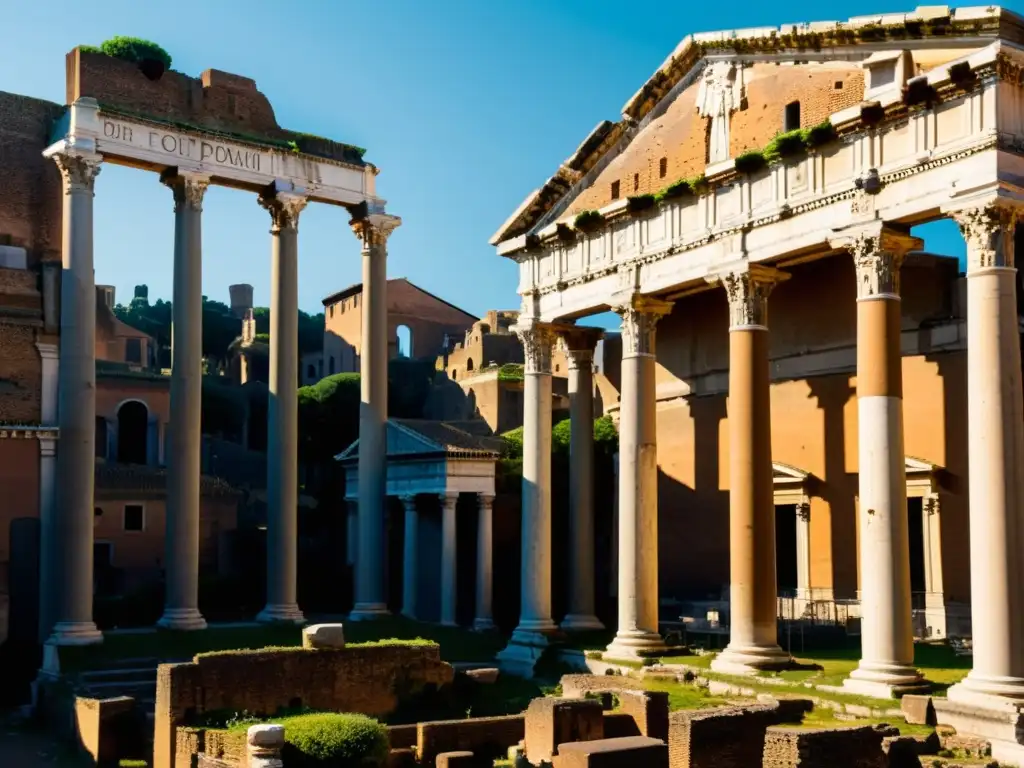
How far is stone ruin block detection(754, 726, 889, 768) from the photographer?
10.3 metres

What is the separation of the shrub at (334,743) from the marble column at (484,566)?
37.1 feet

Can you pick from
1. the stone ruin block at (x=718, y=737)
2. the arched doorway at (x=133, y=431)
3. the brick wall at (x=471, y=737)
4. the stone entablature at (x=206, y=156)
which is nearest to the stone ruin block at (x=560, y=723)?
the brick wall at (x=471, y=737)

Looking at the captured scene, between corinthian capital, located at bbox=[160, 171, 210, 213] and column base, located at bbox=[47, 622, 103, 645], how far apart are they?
6.67m

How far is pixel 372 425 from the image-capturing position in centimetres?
2292

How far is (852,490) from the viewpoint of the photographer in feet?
66.8

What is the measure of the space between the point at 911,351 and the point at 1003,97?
23.4ft

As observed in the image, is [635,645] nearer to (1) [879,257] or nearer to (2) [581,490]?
(2) [581,490]

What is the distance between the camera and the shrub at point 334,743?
1205 cm

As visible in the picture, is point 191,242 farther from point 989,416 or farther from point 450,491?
point 989,416

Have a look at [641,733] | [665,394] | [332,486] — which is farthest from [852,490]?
[332,486]

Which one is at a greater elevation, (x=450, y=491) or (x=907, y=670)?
(x=450, y=491)

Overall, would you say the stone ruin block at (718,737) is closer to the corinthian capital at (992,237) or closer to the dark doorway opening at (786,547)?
the corinthian capital at (992,237)

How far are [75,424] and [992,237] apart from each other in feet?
42.0

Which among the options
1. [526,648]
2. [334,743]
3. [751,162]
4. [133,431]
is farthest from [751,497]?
[133,431]
